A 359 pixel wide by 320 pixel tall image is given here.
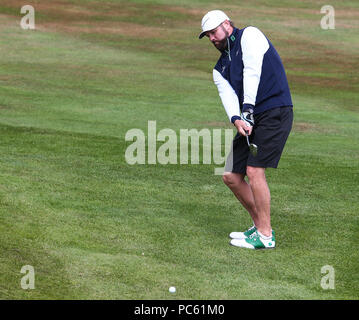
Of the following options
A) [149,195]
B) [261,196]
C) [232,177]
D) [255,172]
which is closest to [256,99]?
[255,172]

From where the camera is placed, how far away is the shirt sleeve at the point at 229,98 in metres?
8.56

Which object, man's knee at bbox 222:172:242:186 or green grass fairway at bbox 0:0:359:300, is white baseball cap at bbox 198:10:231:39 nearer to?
man's knee at bbox 222:172:242:186

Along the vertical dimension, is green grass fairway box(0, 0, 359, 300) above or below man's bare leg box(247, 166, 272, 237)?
below

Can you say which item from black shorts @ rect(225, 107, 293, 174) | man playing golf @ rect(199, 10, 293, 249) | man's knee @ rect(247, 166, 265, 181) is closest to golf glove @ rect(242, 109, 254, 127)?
man playing golf @ rect(199, 10, 293, 249)

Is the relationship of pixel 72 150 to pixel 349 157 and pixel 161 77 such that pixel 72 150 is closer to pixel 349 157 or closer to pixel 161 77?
pixel 349 157

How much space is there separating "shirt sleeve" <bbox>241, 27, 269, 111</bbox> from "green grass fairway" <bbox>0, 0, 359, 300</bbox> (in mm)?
1684

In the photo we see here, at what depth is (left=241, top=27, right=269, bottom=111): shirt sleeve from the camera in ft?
27.2

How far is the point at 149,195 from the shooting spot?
10.6 metres

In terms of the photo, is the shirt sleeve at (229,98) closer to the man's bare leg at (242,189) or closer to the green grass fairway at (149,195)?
the man's bare leg at (242,189)

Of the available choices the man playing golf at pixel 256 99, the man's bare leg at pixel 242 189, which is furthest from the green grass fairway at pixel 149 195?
the man playing golf at pixel 256 99

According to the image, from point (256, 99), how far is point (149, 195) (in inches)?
105

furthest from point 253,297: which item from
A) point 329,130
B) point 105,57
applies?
point 105,57

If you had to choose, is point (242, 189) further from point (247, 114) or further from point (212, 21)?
point (212, 21)

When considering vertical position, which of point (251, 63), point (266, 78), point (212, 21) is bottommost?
point (266, 78)
